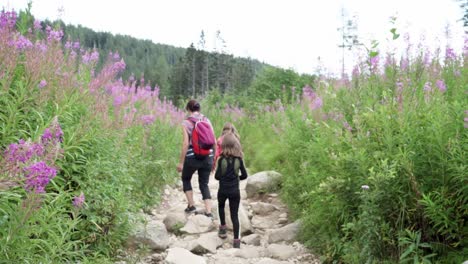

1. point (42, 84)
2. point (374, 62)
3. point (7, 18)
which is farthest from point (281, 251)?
point (7, 18)

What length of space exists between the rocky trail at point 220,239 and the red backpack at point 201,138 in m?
1.09

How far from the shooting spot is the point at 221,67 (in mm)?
52688

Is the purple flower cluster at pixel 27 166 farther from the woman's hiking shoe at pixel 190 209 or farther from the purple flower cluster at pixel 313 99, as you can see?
the purple flower cluster at pixel 313 99

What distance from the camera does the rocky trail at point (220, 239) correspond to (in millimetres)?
5094

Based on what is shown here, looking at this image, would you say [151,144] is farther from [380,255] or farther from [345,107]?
[380,255]

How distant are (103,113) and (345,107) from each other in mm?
3553

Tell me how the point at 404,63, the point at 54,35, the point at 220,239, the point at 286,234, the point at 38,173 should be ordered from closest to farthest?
the point at 38,173
the point at 54,35
the point at 404,63
the point at 286,234
the point at 220,239

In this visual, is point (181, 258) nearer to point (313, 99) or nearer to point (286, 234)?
point (286, 234)

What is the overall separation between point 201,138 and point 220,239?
172 cm

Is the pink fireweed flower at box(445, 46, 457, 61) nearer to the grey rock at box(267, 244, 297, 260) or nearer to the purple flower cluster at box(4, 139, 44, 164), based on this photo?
the grey rock at box(267, 244, 297, 260)

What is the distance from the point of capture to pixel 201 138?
6949mm

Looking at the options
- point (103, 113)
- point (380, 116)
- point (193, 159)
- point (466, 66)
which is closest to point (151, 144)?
point (193, 159)

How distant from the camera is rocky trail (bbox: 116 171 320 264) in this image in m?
5.09

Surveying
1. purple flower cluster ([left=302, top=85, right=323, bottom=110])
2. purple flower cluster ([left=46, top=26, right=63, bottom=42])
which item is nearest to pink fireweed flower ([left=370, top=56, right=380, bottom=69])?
purple flower cluster ([left=302, top=85, right=323, bottom=110])
